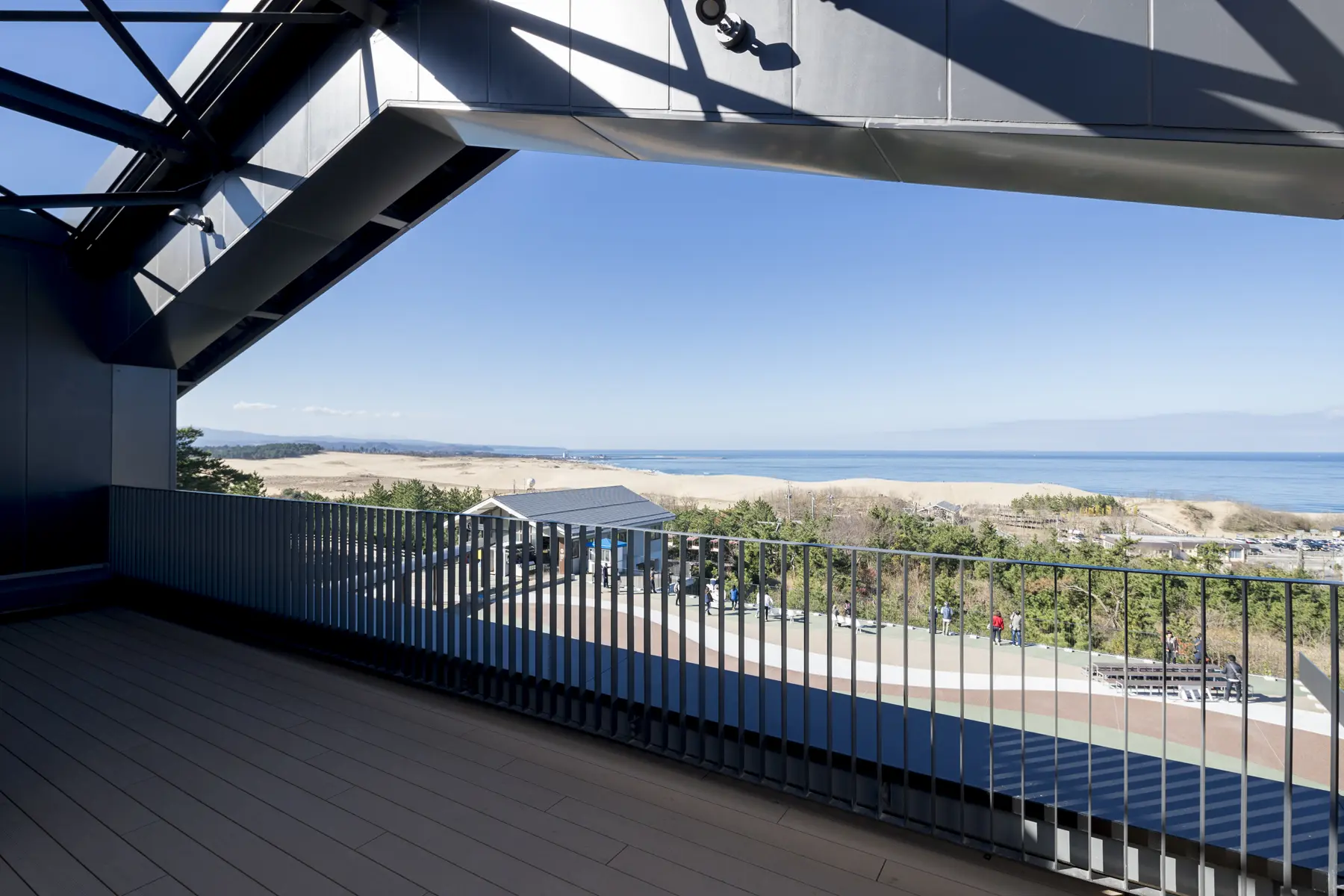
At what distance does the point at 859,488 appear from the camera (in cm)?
2423

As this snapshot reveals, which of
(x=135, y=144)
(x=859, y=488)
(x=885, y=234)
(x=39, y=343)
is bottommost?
(x=859, y=488)

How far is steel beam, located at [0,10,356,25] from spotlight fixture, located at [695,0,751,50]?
2223 millimetres

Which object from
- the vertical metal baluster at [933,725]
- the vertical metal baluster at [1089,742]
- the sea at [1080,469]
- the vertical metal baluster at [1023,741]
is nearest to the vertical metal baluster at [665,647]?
the vertical metal baluster at [933,725]

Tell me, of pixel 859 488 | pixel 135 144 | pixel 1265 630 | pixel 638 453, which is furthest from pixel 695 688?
pixel 638 453

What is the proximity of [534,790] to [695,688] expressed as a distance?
30.7 inches

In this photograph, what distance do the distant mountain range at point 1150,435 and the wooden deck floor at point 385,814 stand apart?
38.0 meters

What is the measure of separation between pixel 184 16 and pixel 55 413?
13.8 feet

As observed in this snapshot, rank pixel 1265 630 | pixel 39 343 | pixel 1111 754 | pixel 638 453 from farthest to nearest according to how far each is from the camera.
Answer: pixel 638 453 < pixel 39 343 < pixel 1111 754 < pixel 1265 630

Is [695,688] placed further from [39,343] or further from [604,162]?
[604,162]

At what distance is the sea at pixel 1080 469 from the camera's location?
2405cm

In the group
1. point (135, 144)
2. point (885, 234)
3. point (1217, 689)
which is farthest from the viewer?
point (885, 234)

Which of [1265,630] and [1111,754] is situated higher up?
[1265,630]

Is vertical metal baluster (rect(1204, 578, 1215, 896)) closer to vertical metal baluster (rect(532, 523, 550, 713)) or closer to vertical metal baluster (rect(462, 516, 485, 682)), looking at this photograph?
vertical metal baluster (rect(532, 523, 550, 713))

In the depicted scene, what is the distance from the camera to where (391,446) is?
103 ft
